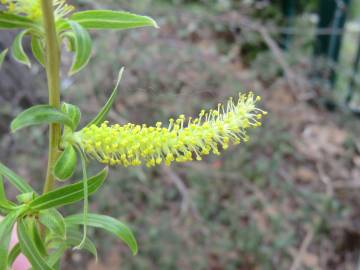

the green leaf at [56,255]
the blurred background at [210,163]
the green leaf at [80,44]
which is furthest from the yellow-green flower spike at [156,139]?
the blurred background at [210,163]

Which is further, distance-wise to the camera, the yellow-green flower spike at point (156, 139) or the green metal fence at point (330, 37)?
the green metal fence at point (330, 37)

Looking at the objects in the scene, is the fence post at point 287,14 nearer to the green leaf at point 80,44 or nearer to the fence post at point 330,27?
the fence post at point 330,27

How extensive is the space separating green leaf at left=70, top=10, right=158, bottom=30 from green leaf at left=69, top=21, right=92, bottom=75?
0.14 feet

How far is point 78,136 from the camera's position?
968mm

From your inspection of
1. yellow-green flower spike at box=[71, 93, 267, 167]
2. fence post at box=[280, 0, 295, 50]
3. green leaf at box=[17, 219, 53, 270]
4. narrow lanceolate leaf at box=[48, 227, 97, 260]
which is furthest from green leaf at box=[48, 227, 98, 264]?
fence post at box=[280, 0, 295, 50]

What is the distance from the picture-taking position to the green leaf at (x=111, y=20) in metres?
1.01

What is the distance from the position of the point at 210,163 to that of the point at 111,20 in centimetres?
227

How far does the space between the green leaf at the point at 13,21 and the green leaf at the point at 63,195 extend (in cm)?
35

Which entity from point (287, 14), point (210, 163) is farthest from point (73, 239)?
point (287, 14)

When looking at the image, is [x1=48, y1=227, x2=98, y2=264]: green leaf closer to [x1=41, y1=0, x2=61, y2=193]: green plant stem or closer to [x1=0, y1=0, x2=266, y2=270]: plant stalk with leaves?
[x1=0, y1=0, x2=266, y2=270]: plant stalk with leaves

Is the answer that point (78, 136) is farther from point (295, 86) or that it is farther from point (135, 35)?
point (295, 86)

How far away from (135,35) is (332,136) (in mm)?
2034

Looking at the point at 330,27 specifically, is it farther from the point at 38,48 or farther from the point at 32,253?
the point at 32,253

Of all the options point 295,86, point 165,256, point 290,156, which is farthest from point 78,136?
point 290,156
